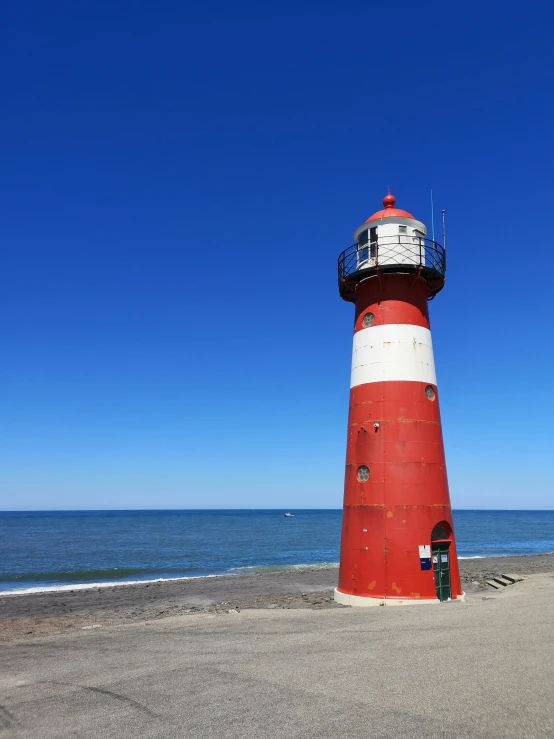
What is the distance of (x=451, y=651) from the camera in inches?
335

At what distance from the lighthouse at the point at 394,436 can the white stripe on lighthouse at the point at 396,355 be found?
0.03 m

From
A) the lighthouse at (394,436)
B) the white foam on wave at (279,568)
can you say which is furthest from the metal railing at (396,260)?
the white foam on wave at (279,568)

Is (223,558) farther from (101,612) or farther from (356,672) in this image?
(356,672)

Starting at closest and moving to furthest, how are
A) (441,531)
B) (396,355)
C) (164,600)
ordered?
(441,531), (396,355), (164,600)

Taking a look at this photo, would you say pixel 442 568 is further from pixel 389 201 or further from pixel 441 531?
pixel 389 201

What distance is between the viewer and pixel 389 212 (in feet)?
52.8

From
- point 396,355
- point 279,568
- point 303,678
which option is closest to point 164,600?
point 279,568

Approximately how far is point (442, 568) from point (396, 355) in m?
5.92

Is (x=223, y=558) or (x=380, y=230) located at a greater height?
(x=380, y=230)

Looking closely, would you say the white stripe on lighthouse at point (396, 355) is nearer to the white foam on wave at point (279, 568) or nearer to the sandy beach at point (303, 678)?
the sandy beach at point (303, 678)

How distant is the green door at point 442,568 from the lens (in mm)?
14562

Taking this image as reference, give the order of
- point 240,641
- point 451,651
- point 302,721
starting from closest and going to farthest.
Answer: point 302,721 < point 451,651 < point 240,641

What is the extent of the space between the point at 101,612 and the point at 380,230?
58.7 ft

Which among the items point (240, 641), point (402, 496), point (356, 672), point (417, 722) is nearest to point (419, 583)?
point (402, 496)
